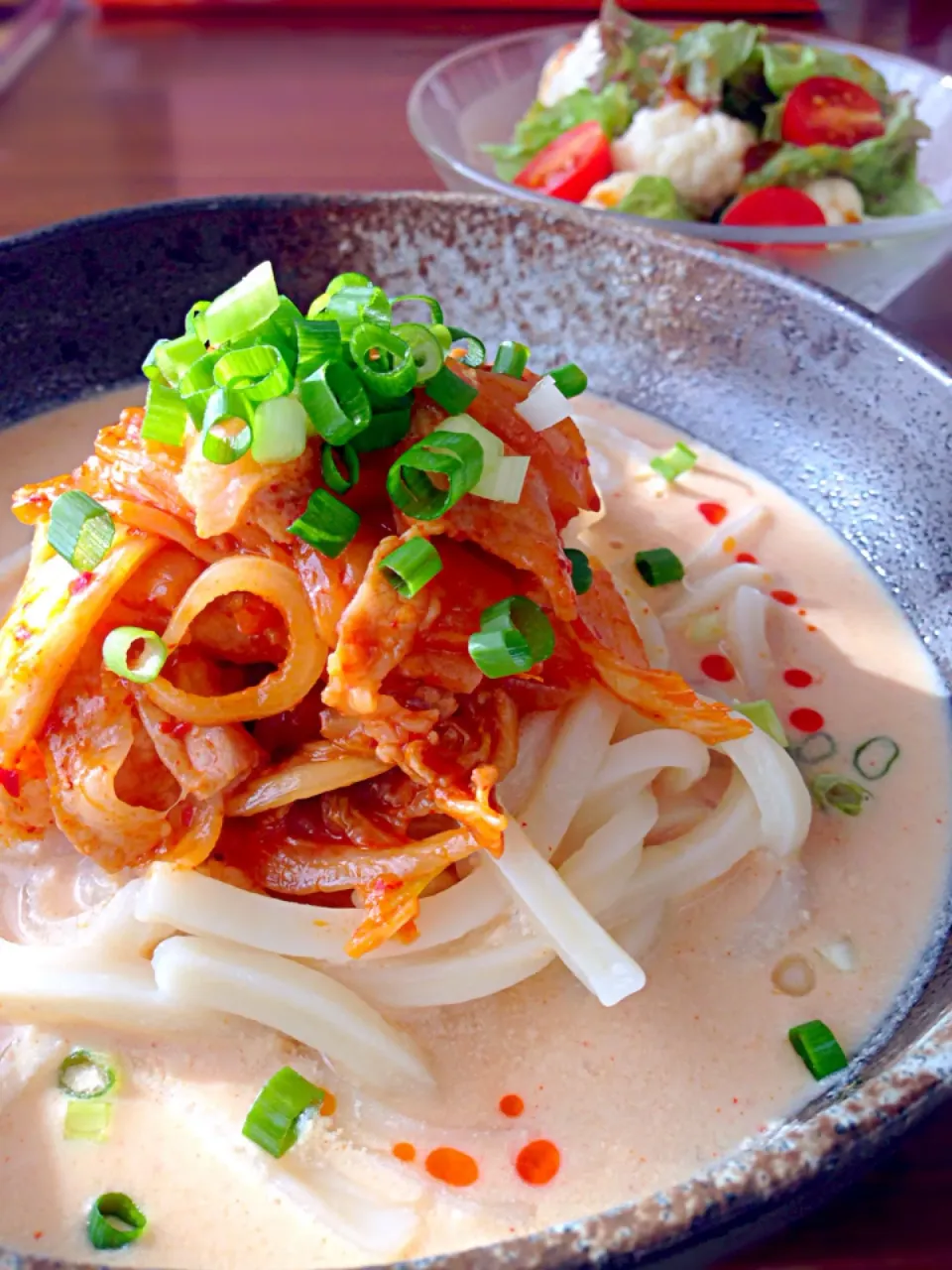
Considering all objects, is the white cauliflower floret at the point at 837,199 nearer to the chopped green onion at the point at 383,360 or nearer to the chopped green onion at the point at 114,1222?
the chopped green onion at the point at 383,360

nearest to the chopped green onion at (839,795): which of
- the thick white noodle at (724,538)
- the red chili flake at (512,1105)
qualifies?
the thick white noodle at (724,538)

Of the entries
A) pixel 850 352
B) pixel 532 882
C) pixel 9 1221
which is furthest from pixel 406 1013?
pixel 850 352

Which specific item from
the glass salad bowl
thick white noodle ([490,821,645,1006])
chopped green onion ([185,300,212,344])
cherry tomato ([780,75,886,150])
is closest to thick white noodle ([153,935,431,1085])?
thick white noodle ([490,821,645,1006])

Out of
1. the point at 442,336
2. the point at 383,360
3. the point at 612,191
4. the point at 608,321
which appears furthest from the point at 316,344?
the point at 612,191

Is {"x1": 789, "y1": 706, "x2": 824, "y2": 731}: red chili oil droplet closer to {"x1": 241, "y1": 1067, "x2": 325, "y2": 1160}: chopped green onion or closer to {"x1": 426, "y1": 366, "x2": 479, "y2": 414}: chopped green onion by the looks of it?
{"x1": 426, "y1": 366, "x2": 479, "y2": 414}: chopped green onion

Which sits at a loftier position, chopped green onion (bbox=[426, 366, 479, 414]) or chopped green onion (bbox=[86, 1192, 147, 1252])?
chopped green onion (bbox=[426, 366, 479, 414])

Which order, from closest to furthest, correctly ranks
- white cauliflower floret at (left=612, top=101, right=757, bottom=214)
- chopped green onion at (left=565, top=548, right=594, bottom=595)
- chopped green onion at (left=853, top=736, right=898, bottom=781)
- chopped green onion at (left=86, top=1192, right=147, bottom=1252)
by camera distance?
1. chopped green onion at (left=86, top=1192, right=147, bottom=1252)
2. chopped green onion at (left=565, top=548, right=594, bottom=595)
3. chopped green onion at (left=853, top=736, right=898, bottom=781)
4. white cauliflower floret at (left=612, top=101, right=757, bottom=214)
